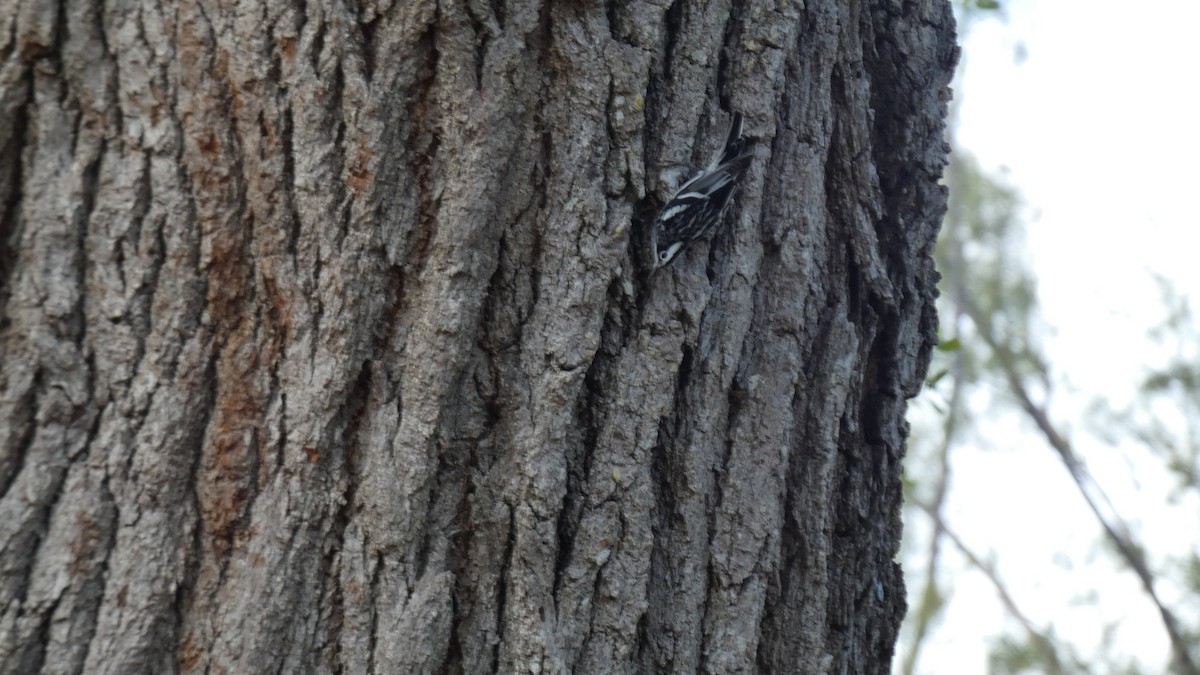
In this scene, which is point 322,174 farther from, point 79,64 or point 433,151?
point 79,64

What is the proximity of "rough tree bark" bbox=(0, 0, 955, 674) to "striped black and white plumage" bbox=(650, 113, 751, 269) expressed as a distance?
0.08 feet

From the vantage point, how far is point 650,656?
1190 millimetres

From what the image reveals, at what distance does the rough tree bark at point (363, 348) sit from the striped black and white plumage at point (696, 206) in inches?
0.9

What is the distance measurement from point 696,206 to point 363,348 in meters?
0.45

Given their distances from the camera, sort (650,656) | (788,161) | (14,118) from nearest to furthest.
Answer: (14,118) → (650,656) → (788,161)

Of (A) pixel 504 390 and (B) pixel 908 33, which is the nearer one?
(A) pixel 504 390

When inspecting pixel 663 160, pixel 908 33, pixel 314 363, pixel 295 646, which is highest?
pixel 908 33

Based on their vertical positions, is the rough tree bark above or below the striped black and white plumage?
below

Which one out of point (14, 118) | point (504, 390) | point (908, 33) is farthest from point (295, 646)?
point (908, 33)

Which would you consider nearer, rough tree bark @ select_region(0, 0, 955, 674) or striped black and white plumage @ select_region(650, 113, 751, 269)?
rough tree bark @ select_region(0, 0, 955, 674)

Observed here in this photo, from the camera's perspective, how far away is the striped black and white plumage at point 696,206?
3.92 feet

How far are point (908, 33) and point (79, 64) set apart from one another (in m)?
1.18

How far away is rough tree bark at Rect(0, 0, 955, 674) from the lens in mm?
1062

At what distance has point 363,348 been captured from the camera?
3.62ft
